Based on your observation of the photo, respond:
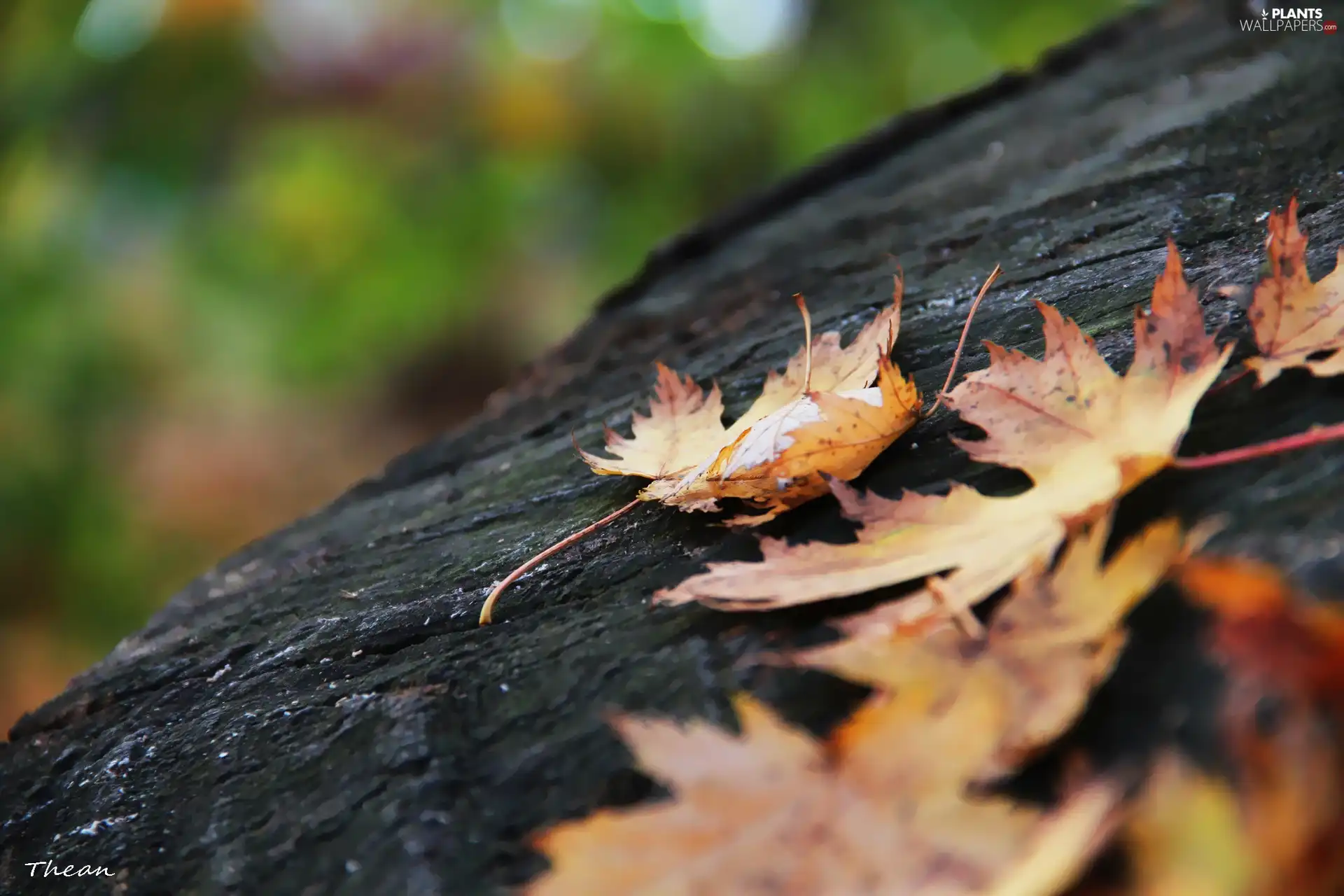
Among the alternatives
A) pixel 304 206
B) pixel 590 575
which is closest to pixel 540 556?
pixel 590 575

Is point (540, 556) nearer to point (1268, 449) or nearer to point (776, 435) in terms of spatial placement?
point (776, 435)

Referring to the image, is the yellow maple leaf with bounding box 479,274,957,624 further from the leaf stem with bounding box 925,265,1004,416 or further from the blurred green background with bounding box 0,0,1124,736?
the blurred green background with bounding box 0,0,1124,736

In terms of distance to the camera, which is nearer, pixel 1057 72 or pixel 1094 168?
pixel 1094 168

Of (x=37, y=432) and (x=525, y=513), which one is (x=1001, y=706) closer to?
(x=525, y=513)

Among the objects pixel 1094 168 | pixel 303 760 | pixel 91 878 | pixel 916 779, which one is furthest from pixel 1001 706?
pixel 1094 168

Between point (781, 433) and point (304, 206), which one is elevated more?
point (304, 206)

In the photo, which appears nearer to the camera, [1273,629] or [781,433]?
[1273,629]

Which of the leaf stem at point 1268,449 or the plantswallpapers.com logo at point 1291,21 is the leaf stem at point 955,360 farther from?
the plantswallpapers.com logo at point 1291,21
